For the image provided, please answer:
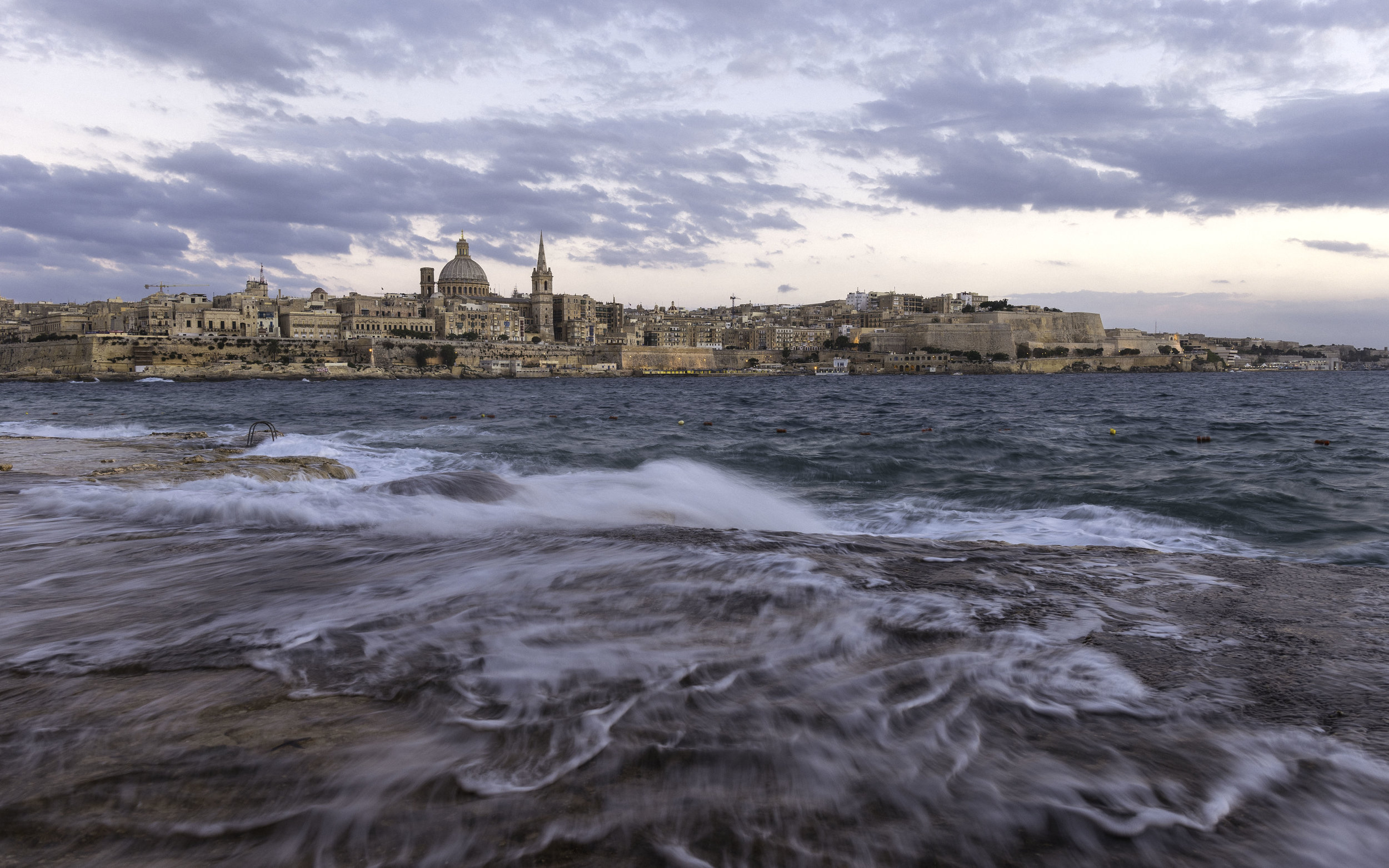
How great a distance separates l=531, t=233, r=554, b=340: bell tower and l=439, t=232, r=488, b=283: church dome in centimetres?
836

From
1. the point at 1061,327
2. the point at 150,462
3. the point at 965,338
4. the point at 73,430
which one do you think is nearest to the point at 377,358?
the point at 73,430

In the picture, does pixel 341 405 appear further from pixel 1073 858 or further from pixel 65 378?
pixel 65 378

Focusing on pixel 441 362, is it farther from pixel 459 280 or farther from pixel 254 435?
pixel 254 435

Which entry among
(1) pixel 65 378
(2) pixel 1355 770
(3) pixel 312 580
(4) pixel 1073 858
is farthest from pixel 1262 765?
(1) pixel 65 378

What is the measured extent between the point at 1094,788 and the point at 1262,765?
59 centimetres

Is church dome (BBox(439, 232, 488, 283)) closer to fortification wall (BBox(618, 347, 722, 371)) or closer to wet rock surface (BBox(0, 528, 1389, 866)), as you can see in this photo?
fortification wall (BBox(618, 347, 722, 371))

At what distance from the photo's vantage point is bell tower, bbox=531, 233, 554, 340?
116625 millimetres

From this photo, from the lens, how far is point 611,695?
9.16ft

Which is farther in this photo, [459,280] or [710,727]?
[459,280]

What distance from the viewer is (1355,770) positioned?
2.30 metres

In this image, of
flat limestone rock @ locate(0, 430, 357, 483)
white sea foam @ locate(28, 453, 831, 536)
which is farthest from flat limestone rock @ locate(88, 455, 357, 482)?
white sea foam @ locate(28, 453, 831, 536)

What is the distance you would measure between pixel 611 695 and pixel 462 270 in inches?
5112

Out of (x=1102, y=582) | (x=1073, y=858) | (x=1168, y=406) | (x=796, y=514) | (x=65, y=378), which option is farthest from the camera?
(x=65, y=378)

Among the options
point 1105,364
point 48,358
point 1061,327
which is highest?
point 1061,327
